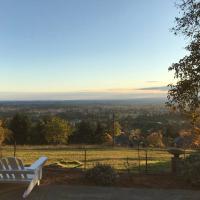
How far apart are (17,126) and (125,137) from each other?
27.2 metres

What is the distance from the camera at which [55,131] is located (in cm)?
5944

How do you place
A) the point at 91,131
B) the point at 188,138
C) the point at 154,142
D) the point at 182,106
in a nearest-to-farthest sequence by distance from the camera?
the point at 182,106 < the point at 188,138 < the point at 91,131 < the point at 154,142

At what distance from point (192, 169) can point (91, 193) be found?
2480 mm

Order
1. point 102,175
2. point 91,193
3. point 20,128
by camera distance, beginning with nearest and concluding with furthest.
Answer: point 91,193 → point 102,175 → point 20,128

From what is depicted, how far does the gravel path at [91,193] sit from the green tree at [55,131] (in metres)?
50.6

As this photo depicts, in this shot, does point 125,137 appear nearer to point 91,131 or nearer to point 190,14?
point 91,131

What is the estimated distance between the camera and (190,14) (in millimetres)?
11242

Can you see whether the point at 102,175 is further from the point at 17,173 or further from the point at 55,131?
the point at 55,131

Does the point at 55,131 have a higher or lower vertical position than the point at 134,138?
higher

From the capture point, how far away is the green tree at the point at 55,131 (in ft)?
196

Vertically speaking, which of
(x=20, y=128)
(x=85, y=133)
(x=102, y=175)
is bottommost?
(x=85, y=133)

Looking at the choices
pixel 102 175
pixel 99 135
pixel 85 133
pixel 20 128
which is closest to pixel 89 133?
pixel 85 133

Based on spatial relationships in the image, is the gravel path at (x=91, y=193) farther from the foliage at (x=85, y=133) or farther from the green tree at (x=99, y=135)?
the green tree at (x=99, y=135)

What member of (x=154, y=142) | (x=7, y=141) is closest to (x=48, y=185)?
(x=7, y=141)
